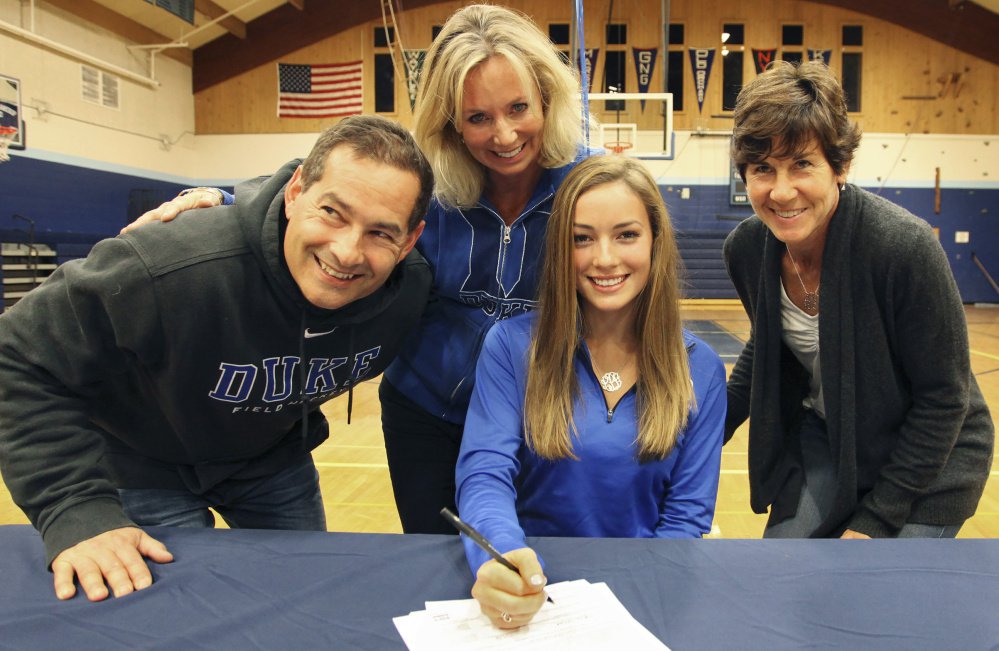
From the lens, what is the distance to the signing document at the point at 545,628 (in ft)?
2.80

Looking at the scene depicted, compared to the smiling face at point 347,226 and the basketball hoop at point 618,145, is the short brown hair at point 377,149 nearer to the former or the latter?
the smiling face at point 347,226

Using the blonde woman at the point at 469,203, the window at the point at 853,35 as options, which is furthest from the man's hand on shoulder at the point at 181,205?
the window at the point at 853,35

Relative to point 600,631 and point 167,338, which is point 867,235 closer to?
point 600,631

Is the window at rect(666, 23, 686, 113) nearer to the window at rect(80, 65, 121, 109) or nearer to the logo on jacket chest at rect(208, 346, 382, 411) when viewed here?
the window at rect(80, 65, 121, 109)

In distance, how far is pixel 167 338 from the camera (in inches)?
53.4

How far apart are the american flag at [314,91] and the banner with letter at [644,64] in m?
4.88

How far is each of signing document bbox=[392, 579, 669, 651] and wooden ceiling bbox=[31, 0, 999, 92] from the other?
11174 millimetres

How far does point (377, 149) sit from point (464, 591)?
31.5 inches

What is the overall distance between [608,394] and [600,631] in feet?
2.12

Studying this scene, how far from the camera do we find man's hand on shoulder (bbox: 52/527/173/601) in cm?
99

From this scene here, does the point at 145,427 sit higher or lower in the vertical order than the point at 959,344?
lower

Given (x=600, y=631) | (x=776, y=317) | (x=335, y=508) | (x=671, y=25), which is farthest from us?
(x=671, y=25)

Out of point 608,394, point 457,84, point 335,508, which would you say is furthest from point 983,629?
point 335,508

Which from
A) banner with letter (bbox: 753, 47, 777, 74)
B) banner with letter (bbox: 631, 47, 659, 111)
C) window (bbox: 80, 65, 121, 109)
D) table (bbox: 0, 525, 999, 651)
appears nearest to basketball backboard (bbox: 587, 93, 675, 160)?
banner with letter (bbox: 631, 47, 659, 111)
